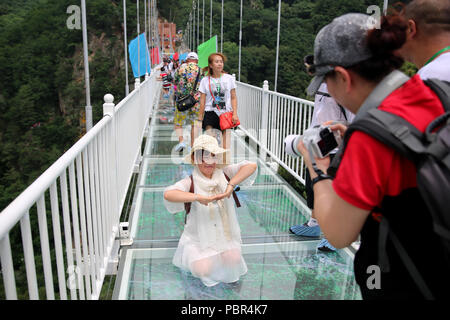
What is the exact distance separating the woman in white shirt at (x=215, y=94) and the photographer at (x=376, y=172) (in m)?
3.44

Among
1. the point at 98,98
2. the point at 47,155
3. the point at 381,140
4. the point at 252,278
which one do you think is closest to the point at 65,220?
the point at 381,140

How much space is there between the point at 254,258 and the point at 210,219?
536mm

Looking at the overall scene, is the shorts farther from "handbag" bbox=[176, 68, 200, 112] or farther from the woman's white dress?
the woman's white dress

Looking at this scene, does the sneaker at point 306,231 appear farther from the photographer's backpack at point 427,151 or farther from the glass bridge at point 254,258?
the photographer's backpack at point 427,151

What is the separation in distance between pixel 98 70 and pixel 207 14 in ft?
83.7

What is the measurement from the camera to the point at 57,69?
39812 mm

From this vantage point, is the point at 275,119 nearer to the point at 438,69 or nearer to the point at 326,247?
the point at 326,247

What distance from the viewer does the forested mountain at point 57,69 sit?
33156mm

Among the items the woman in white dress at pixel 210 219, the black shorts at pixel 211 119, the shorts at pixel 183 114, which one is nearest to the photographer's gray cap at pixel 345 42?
the woman in white dress at pixel 210 219

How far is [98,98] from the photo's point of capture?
3544 cm

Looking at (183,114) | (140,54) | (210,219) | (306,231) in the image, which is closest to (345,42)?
(210,219)

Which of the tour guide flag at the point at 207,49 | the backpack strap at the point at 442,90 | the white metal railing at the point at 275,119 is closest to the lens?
the backpack strap at the point at 442,90

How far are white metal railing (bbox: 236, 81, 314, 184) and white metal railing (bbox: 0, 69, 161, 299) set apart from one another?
5.30 feet
